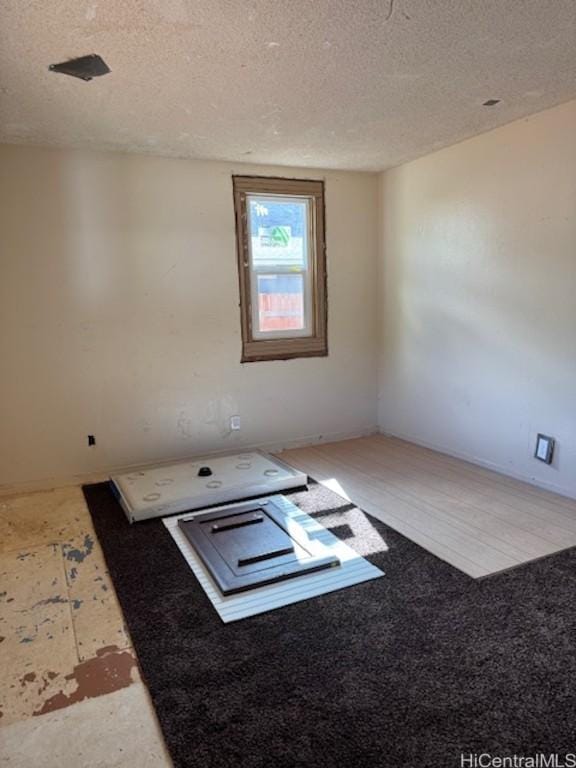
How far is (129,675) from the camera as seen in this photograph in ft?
5.75

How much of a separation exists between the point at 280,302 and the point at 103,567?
256 centimetres

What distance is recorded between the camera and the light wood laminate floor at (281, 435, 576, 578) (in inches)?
100

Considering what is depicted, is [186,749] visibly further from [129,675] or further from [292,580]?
[292,580]

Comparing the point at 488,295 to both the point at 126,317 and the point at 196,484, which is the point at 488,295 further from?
the point at 126,317

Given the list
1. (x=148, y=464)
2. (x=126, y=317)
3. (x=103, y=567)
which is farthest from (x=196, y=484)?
(x=126, y=317)

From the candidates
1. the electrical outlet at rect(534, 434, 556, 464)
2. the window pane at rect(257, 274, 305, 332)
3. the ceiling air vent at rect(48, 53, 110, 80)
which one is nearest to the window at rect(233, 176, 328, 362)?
the window pane at rect(257, 274, 305, 332)

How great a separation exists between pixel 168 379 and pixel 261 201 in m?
1.62

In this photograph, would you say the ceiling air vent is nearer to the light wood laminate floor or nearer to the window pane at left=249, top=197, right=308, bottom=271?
the window pane at left=249, top=197, right=308, bottom=271

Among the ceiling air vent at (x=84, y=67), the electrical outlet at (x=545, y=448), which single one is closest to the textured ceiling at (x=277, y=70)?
the ceiling air vent at (x=84, y=67)

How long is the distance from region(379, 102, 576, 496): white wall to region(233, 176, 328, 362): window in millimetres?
673

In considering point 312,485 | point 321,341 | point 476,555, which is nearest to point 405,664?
point 476,555

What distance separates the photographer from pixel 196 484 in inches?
133

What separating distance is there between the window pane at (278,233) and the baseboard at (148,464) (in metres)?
1.49

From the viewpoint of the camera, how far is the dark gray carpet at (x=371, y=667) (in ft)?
4.75
